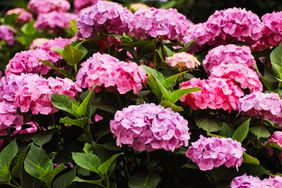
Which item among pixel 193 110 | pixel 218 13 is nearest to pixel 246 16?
pixel 218 13

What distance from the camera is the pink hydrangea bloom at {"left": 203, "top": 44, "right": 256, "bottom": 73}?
7.70 feet

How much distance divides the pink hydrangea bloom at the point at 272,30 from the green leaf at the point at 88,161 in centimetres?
100

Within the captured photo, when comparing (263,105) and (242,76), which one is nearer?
(263,105)

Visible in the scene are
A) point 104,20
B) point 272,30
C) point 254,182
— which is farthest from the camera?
point 272,30

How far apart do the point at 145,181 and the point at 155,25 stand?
0.69m

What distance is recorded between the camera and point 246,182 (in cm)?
188

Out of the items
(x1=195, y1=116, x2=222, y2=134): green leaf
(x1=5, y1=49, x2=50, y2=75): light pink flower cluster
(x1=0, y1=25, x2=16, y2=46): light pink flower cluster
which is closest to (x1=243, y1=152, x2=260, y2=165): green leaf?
(x1=195, y1=116, x2=222, y2=134): green leaf

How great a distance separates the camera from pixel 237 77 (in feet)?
7.26

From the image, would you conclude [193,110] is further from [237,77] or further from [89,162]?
[89,162]

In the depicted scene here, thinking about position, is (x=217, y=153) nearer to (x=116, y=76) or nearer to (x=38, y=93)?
(x=116, y=76)

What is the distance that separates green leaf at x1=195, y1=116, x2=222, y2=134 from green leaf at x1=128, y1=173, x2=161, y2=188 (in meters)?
0.23

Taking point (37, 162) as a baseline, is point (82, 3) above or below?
below

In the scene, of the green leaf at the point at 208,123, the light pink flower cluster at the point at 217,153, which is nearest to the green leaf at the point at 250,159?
the light pink flower cluster at the point at 217,153

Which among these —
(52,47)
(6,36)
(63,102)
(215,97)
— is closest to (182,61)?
(215,97)
